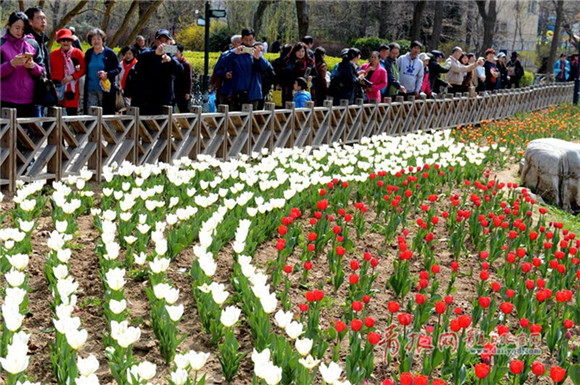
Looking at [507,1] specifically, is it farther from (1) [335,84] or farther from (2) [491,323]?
(2) [491,323]

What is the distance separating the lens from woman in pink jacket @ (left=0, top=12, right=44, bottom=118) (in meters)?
7.73

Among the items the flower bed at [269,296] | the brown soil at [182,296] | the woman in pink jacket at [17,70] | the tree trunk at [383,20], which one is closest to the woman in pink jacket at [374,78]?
the flower bed at [269,296]

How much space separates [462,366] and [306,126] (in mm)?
8027

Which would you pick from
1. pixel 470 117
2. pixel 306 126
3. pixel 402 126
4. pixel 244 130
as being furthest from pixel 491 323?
pixel 470 117

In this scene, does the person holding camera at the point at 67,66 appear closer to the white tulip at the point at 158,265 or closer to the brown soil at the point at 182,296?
the brown soil at the point at 182,296

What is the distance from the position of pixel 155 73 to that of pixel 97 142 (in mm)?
1384

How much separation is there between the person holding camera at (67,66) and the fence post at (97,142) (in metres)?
1.34

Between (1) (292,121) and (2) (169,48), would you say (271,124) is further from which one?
(2) (169,48)

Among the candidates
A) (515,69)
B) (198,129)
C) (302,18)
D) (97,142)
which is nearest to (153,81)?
(198,129)

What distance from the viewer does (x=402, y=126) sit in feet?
47.2

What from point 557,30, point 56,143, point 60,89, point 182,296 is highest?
point 557,30

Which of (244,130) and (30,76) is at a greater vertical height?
(30,76)

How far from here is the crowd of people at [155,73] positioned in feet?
26.0

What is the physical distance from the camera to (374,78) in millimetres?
13266
